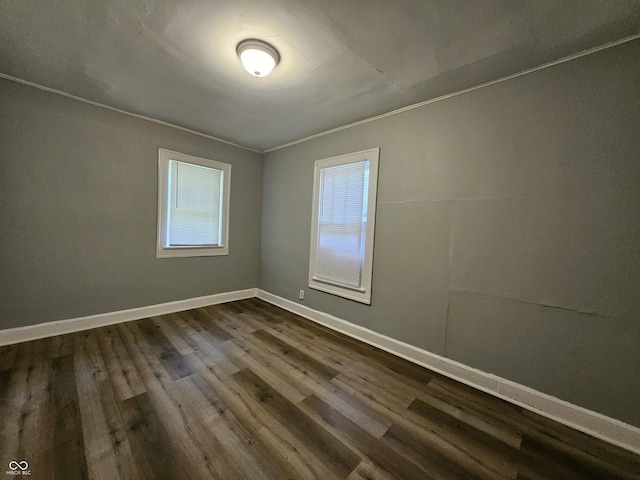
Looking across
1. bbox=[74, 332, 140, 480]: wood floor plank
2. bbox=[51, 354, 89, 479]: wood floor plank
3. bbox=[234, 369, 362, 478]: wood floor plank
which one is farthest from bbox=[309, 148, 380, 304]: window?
bbox=[51, 354, 89, 479]: wood floor plank

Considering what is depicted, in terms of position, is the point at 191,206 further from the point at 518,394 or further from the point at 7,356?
the point at 518,394

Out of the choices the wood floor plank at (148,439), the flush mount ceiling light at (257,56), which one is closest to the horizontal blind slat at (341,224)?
the flush mount ceiling light at (257,56)

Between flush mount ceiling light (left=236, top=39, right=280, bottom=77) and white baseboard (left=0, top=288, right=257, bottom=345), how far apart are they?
10.3 ft

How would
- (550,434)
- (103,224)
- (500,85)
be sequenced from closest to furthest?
(550,434) < (500,85) < (103,224)

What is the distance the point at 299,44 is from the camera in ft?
5.62

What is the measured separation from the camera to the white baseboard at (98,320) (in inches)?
94.2

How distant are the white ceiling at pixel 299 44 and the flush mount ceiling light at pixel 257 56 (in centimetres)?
4

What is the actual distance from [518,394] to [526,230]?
50.3 inches

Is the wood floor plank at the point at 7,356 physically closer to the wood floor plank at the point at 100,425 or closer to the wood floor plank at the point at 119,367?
the wood floor plank at the point at 100,425

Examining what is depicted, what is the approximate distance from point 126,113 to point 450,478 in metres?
4.45

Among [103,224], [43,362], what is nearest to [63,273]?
[103,224]

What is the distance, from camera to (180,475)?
1.19 meters

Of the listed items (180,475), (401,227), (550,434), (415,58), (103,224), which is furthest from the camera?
(103,224)

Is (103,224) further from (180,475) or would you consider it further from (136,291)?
(180,475)
